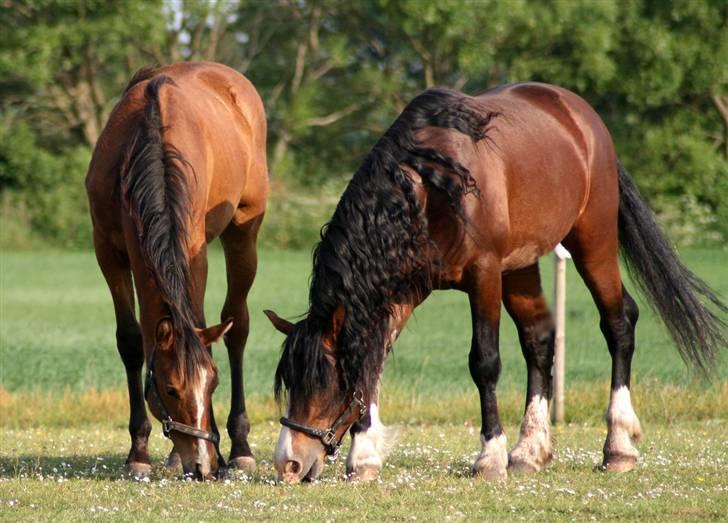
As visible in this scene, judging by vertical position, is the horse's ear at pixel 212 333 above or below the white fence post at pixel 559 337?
above

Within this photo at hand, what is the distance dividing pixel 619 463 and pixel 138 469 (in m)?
2.77

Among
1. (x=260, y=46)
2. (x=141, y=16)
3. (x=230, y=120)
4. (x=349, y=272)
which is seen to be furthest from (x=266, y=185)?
(x=260, y=46)

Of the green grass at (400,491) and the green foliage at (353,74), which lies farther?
the green foliage at (353,74)

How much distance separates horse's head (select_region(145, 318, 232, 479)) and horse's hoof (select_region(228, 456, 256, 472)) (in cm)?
136

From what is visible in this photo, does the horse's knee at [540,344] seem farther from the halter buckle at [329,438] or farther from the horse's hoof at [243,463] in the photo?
the halter buckle at [329,438]

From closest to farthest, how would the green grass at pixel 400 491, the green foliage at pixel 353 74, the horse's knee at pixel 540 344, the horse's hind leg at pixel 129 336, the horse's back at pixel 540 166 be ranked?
the green grass at pixel 400 491 < the horse's back at pixel 540 166 < the horse's hind leg at pixel 129 336 < the horse's knee at pixel 540 344 < the green foliage at pixel 353 74

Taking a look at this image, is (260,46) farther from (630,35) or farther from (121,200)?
(121,200)

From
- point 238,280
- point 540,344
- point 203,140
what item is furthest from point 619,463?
point 203,140

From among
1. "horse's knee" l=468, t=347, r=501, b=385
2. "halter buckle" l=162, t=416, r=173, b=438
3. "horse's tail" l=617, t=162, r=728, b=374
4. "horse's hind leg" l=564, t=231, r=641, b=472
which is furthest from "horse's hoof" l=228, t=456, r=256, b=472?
"horse's tail" l=617, t=162, r=728, b=374

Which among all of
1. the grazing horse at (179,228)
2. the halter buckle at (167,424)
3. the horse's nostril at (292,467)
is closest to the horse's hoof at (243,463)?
the grazing horse at (179,228)

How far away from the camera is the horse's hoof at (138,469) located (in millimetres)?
7605

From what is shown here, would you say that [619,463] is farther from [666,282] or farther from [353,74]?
[353,74]

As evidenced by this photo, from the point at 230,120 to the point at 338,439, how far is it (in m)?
3.17

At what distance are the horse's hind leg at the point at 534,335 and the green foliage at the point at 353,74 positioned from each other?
28881 mm
